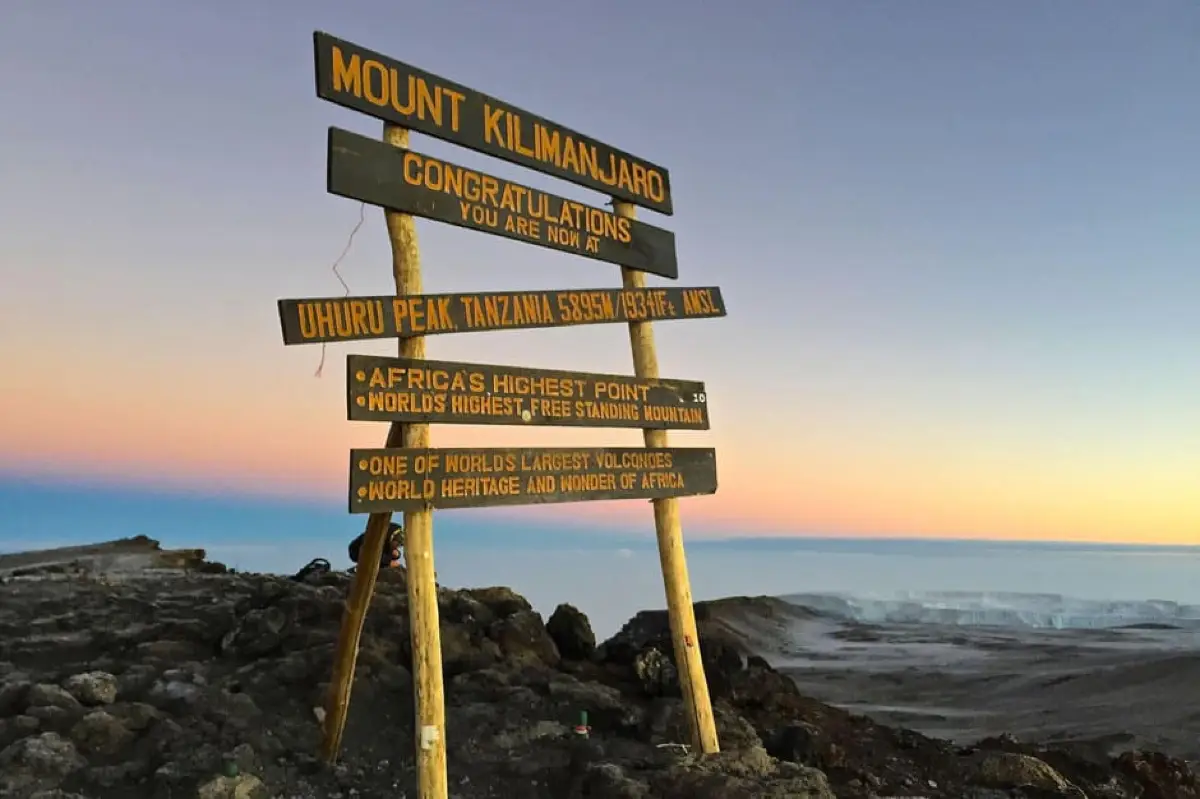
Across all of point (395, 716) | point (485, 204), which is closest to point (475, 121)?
point (485, 204)

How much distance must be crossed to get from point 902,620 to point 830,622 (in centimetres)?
236

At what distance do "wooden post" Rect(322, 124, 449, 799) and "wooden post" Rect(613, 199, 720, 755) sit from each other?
7.37ft

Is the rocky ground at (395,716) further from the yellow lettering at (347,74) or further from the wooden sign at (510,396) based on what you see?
the yellow lettering at (347,74)

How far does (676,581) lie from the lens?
7367 mm

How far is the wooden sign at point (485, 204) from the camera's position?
223 inches

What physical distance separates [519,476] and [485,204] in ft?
6.86

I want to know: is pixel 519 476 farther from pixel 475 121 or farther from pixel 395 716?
pixel 475 121

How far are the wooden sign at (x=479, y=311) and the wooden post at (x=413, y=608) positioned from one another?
163 mm

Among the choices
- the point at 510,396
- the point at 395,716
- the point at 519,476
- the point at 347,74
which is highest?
the point at 347,74

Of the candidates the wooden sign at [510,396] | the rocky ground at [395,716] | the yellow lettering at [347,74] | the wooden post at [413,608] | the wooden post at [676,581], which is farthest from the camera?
the wooden post at [676,581]

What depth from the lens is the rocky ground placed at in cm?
599

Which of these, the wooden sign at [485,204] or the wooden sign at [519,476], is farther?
the wooden sign at [485,204]

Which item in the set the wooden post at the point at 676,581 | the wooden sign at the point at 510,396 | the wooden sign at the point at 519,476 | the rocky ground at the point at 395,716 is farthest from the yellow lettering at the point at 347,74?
the rocky ground at the point at 395,716

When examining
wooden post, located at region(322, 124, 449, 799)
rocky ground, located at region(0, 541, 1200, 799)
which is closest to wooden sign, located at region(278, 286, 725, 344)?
wooden post, located at region(322, 124, 449, 799)
